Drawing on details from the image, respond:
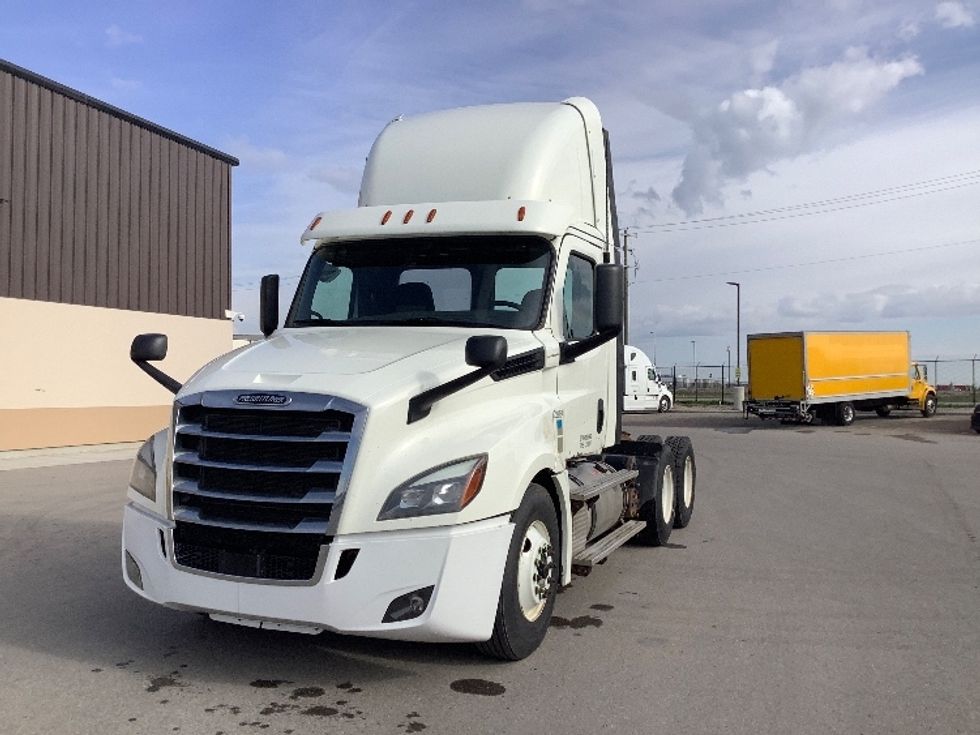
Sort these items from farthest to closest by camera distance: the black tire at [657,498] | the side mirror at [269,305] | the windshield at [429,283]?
the black tire at [657,498] → the side mirror at [269,305] → the windshield at [429,283]

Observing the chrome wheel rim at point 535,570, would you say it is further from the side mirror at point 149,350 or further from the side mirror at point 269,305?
the side mirror at point 269,305

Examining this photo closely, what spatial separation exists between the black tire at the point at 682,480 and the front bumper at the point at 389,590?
4949 mm

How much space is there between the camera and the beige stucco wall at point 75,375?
60.7 ft

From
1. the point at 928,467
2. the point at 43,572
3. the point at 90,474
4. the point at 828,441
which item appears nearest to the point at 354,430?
the point at 43,572

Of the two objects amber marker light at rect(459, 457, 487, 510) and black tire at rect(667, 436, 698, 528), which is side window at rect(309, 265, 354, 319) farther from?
black tire at rect(667, 436, 698, 528)

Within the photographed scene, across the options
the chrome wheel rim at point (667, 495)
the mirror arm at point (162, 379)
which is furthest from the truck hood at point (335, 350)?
the chrome wheel rim at point (667, 495)

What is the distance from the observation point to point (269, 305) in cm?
659

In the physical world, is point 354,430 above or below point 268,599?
above

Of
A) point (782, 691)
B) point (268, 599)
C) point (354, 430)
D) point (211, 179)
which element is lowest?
point (782, 691)

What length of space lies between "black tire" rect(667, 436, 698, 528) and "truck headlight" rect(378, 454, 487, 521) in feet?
16.3

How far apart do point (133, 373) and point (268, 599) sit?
1878 cm

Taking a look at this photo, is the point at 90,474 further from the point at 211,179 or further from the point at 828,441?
the point at 828,441

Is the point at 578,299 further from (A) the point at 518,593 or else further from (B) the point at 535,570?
(A) the point at 518,593

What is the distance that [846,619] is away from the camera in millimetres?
5875
